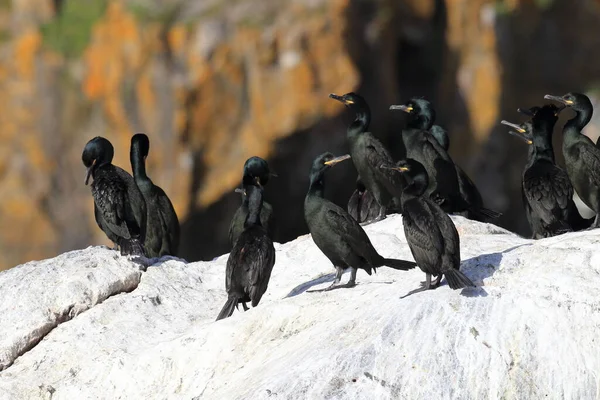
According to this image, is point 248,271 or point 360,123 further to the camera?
point 360,123

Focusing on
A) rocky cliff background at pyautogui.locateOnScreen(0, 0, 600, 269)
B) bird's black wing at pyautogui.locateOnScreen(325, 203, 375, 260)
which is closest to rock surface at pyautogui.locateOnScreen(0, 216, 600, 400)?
bird's black wing at pyautogui.locateOnScreen(325, 203, 375, 260)

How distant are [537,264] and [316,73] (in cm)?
1283

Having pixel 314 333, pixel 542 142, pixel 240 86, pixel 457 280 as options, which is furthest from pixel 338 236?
pixel 240 86

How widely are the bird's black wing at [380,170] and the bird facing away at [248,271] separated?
3.01 m

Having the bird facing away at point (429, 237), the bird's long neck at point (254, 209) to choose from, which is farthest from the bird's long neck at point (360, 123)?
the bird facing away at point (429, 237)

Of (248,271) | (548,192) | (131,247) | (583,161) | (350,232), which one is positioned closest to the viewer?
(248,271)

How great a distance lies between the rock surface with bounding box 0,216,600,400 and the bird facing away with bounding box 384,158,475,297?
131 millimetres

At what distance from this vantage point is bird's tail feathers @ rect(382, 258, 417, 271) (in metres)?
10.4

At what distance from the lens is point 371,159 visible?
44.2 ft

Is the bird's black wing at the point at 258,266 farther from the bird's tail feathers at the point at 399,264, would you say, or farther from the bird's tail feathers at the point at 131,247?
the bird's tail feathers at the point at 131,247

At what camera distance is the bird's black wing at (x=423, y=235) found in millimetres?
9070

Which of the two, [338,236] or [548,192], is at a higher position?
[338,236]

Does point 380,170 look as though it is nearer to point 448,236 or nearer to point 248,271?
point 248,271

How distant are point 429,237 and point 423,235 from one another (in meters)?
0.07
